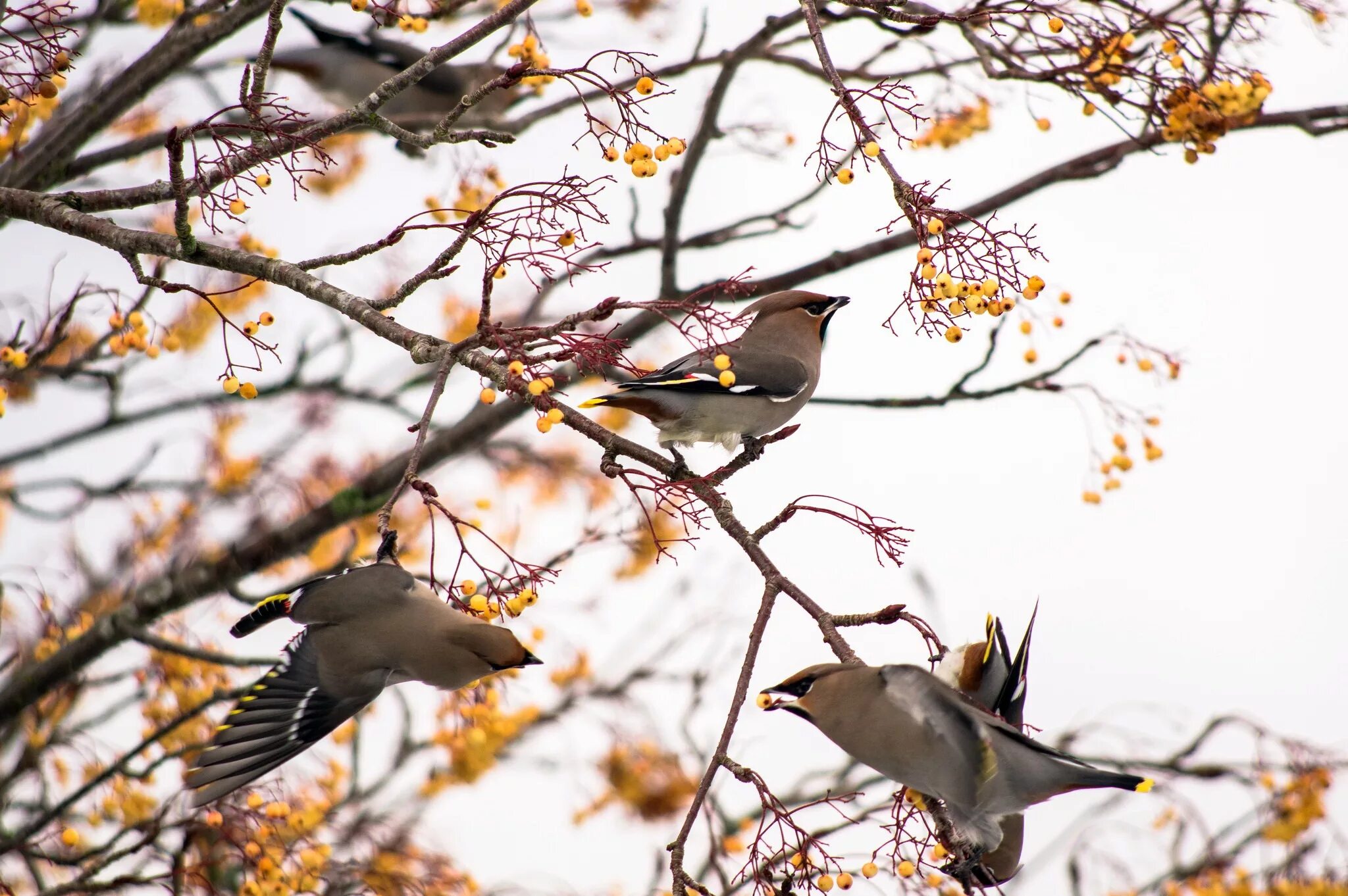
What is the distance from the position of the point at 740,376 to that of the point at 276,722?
1.79m

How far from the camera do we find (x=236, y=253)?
3096mm

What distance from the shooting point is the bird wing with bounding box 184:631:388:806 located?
315 centimetres

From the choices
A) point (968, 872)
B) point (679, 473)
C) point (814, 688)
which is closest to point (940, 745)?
point (814, 688)

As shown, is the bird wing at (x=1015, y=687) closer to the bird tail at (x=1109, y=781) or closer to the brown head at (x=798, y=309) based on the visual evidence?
the bird tail at (x=1109, y=781)

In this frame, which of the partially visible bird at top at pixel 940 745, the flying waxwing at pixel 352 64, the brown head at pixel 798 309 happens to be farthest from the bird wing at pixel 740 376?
the flying waxwing at pixel 352 64

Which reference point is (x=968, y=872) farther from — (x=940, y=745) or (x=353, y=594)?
(x=353, y=594)

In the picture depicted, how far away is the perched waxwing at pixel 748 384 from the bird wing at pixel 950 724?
37.6 inches

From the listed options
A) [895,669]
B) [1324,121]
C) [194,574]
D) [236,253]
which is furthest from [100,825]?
[1324,121]

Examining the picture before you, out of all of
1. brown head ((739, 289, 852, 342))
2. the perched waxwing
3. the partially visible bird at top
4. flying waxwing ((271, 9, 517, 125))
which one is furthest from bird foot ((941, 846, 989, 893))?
flying waxwing ((271, 9, 517, 125))

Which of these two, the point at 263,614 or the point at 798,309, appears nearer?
the point at 263,614

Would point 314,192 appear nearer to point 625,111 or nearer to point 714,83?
point 714,83

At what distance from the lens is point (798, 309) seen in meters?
4.75

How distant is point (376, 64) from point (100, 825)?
351cm

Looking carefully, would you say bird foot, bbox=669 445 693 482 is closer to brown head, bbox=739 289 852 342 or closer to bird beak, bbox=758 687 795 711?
bird beak, bbox=758 687 795 711
